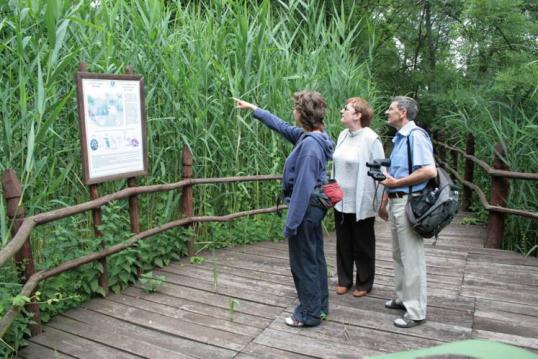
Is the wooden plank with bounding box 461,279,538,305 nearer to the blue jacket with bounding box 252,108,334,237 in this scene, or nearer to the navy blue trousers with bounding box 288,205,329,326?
the navy blue trousers with bounding box 288,205,329,326

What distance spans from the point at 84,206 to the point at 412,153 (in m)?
2.15

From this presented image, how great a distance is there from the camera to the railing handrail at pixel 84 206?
2.29 metres

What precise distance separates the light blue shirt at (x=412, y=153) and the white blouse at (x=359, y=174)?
0.33 m

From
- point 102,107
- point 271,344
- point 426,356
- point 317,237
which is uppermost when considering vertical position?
point 102,107

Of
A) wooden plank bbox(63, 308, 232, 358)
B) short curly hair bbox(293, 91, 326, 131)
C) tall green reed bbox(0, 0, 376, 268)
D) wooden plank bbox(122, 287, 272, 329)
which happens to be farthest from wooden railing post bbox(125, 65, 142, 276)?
short curly hair bbox(293, 91, 326, 131)

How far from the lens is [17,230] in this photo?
8.77 ft

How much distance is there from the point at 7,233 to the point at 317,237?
1.79 metres

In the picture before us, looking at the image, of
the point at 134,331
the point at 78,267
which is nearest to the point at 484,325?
the point at 134,331

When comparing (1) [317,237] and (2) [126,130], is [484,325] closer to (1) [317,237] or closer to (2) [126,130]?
(1) [317,237]

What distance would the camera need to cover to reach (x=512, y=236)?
4.87m

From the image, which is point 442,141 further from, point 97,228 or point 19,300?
point 19,300

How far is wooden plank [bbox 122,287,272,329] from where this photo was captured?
3.02m

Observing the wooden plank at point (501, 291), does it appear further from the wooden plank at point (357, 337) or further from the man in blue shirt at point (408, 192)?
the wooden plank at point (357, 337)

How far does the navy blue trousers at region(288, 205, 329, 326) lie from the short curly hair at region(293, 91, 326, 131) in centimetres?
52
